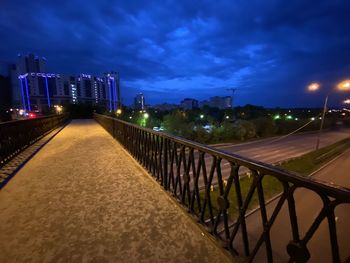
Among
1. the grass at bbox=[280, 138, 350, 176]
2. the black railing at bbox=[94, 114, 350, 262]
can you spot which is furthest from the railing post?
the grass at bbox=[280, 138, 350, 176]

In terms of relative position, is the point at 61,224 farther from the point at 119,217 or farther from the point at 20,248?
the point at 119,217

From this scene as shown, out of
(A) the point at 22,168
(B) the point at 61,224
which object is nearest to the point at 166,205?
(B) the point at 61,224

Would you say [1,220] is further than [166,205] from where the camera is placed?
No

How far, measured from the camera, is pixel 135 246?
223cm

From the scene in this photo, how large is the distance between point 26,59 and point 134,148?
10144cm

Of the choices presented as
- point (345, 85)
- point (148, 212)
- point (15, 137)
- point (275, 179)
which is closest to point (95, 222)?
point (148, 212)

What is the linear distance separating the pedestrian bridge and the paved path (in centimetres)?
1

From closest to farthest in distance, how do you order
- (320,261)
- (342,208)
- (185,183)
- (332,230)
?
(332,230) → (185,183) → (320,261) → (342,208)

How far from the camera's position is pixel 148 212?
9.65ft

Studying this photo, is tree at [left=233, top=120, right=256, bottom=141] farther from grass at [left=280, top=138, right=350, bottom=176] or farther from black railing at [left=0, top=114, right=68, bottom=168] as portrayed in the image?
black railing at [left=0, top=114, right=68, bottom=168]

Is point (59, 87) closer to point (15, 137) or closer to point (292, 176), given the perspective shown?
point (15, 137)

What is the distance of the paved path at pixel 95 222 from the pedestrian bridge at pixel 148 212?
1 centimetres

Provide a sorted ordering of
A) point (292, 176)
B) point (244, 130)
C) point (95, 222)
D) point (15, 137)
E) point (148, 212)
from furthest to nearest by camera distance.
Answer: point (244, 130), point (15, 137), point (148, 212), point (95, 222), point (292, 176)

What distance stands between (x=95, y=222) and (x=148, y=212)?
0.70 meters
